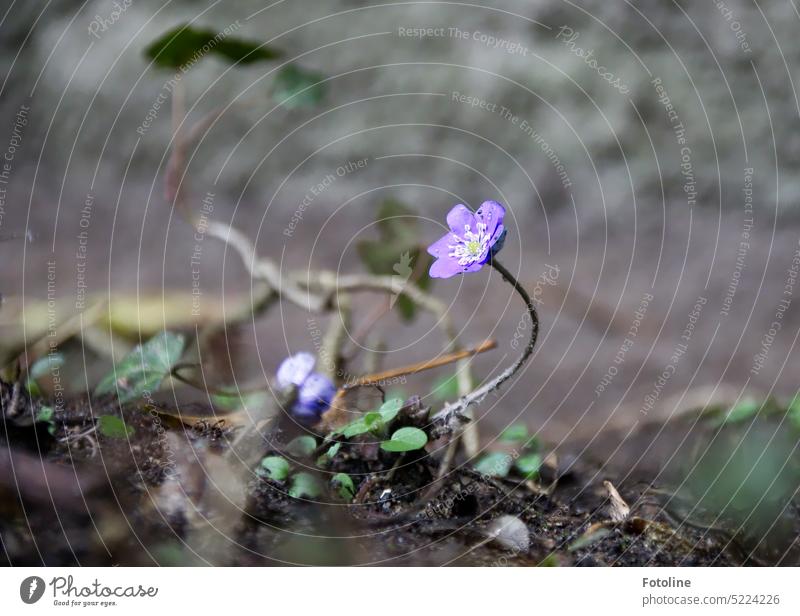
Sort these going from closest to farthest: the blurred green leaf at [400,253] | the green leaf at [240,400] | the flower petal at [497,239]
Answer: the flower petal at [497,239]
the green leaf at [240,400]
the blurred green leaf at [400,253]

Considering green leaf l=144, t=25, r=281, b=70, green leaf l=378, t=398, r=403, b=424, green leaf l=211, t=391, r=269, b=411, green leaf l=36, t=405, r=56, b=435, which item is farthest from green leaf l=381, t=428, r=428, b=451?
green leaf l=144, t=25, r=281, b=70

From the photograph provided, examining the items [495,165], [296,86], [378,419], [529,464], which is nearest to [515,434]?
[529,464]

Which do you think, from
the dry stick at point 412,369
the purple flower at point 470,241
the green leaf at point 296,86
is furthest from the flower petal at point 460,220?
the green leaf at point 296,86

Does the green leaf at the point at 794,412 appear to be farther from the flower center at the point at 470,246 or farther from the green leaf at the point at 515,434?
the flower center at the point at 470,246

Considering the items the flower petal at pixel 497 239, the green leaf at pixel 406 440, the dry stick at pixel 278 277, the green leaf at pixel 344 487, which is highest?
the flower petal at pixel 497 239

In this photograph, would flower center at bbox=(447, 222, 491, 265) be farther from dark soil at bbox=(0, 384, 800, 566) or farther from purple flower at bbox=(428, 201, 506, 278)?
dark soil at bbox=(0, 384, 800, 566)

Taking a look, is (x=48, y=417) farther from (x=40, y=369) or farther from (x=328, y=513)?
(x=328, y=513)

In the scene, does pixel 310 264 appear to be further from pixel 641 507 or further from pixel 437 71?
pixel 641 507
